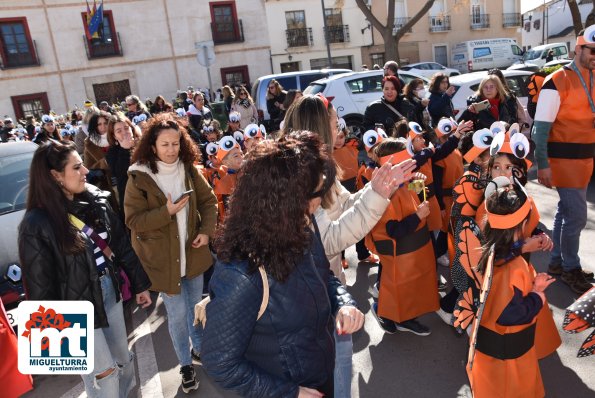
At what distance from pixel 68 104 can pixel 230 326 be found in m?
25.8

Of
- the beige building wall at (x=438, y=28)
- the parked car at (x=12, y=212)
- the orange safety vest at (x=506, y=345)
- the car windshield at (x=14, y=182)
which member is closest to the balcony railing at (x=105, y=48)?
the beige building wall at (x=438, y=28)

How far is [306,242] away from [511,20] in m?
36.6

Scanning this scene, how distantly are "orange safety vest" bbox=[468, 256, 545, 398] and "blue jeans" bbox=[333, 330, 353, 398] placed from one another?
2.40 feet

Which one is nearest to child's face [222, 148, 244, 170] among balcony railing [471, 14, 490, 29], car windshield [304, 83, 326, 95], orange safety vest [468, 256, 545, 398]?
orange safety vest [468, 256, 545, 398]

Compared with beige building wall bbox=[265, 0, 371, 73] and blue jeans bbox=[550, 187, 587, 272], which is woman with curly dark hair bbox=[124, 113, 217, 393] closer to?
blue jeans bbox=[550, 187, 587, 272]

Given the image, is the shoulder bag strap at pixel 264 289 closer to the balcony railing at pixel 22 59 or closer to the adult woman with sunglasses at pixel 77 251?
the adult woman with sunglasses at pixel 77 251

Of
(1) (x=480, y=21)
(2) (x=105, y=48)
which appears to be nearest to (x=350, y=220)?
(2) (x=105, y=48)

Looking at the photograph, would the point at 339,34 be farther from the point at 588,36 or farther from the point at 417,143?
the point at 588,36

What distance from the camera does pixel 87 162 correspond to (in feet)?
16.3

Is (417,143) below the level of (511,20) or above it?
below

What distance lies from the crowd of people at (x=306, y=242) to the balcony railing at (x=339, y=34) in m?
25.5

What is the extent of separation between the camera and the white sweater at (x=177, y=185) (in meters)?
3.03

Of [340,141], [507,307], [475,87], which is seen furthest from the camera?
[475,87]

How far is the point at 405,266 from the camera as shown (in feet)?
10.8
